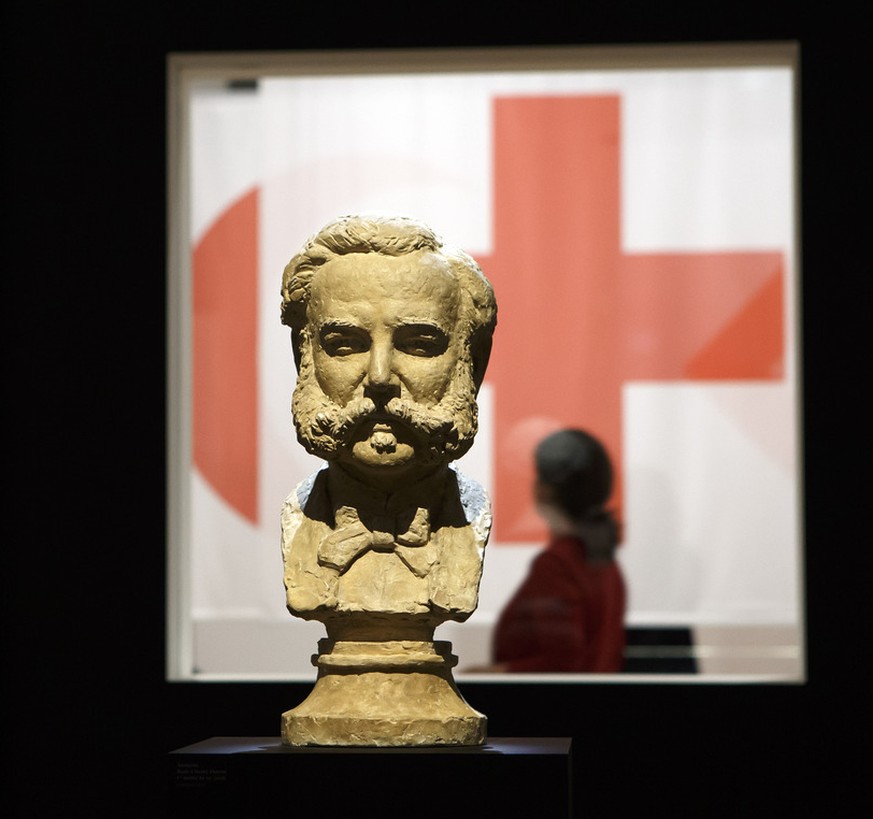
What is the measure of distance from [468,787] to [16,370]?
2.32 metres

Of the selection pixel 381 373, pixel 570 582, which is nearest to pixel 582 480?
pixel 570 582

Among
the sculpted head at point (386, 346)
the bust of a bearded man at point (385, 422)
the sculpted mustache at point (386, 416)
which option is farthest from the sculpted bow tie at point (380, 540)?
the sculpted mustache at point (386, 416)

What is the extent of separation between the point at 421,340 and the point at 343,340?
7.4 inches

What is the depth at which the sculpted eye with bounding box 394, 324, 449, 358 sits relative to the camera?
158 inches

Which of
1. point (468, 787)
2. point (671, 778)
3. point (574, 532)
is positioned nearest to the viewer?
point (468, 787)

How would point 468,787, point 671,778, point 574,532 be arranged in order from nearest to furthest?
point 468,787 → point 671,778 → point 574,532

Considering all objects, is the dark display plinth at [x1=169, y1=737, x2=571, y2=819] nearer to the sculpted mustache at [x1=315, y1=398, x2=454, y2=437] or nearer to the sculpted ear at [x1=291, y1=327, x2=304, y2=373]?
the sculpted mustache at [x1=315, y1=398, x2=454, y2=437]

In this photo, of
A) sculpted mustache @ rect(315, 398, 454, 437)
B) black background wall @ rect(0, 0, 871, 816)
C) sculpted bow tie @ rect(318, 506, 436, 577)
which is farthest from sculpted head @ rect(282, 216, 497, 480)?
black background wall @ rect(0, 0, 871, 816)

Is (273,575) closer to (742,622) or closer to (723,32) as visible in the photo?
(742,622)

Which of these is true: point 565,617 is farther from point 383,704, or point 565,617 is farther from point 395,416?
point 395,416

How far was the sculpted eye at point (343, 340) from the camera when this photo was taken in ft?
13.2

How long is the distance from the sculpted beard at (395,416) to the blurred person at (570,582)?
1.40 metres

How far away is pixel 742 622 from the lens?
5352 mm

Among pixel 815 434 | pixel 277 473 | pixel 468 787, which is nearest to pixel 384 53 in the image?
pixel 277 473
